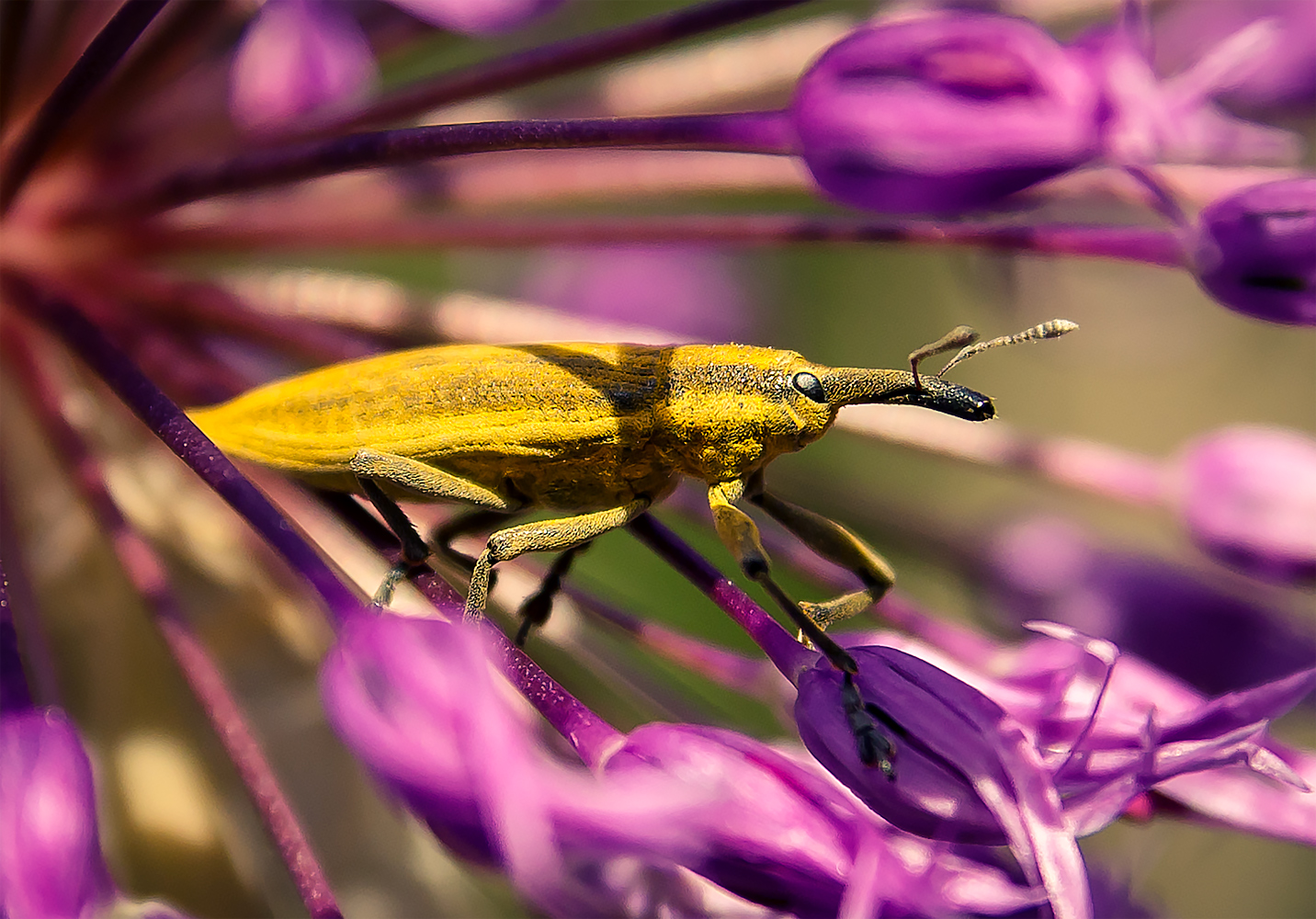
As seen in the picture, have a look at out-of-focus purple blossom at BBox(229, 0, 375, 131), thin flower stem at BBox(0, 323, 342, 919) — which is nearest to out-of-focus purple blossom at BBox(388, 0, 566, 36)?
out-of-focus purple blossom at BBox(229, 0, 375, 131)

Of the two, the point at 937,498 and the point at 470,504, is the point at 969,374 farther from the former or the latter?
the point at 470,504

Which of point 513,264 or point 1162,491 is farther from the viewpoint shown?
point 513,264

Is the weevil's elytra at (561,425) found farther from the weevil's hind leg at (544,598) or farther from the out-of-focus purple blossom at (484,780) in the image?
the out-of-focus purple blossom at (484,780)

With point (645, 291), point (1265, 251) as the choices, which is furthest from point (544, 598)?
point (645, 291)

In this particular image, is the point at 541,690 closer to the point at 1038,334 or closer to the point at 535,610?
the point at 535,610

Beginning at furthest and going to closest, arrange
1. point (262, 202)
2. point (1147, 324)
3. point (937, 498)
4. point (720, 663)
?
1. point (937, 498)
2. point (1147, 324)
3. point (262, 202)
4. point (720, 663)

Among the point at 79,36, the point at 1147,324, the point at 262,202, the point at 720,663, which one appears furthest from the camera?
the point at 1147,324

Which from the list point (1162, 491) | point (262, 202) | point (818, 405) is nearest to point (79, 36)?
point (262, 202)

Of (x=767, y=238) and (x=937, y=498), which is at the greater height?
(x=937, y=498)

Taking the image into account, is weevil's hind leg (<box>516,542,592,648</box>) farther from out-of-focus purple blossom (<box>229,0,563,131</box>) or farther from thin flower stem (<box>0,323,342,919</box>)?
out-of-focus purple blossom (<box>229,0,563,131</box>)
